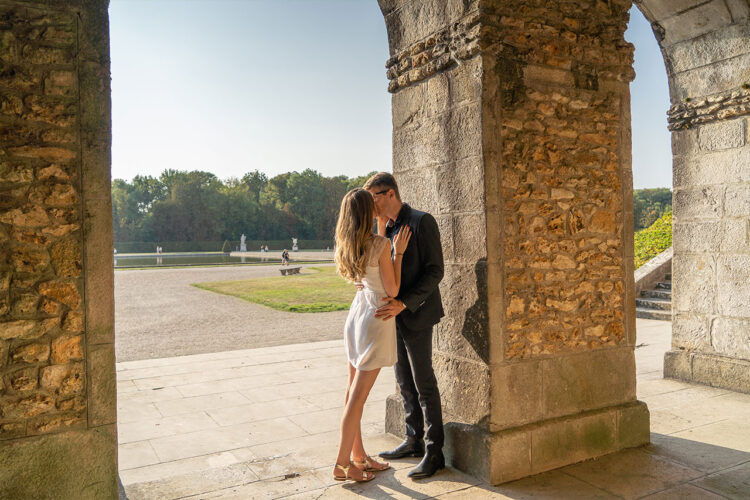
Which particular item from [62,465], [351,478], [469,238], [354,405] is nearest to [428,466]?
[351,478]

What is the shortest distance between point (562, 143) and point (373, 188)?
139 cm

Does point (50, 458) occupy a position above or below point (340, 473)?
above

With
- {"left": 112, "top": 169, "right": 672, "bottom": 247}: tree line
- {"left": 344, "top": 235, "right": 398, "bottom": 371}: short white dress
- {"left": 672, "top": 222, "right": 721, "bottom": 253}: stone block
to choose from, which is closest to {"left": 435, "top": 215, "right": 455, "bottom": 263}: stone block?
{"left": 344, "top": 235, "right": 398, "bottom": 371}: short white dress

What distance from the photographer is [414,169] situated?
4133 mm

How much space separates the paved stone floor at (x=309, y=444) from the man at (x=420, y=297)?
0.30 metres

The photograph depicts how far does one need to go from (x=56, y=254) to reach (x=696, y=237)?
5.73 metres

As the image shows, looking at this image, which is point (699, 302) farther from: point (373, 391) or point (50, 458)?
point (50, 458)

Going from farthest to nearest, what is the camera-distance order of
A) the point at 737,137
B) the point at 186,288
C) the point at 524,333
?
the point at 186,288 < the point at 737,137 < the point at 524,333

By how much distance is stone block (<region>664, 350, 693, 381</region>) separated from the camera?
5.72 meters

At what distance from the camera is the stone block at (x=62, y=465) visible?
256 cm

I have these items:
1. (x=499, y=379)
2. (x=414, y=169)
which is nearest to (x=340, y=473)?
(x=499, y=379)

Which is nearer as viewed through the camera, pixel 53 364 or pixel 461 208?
pixel 53 364

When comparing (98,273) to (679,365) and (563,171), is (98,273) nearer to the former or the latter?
(563,171)

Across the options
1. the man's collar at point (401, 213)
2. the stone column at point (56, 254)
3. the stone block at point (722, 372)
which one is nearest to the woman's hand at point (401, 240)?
the man's collar at point (401, 213)
